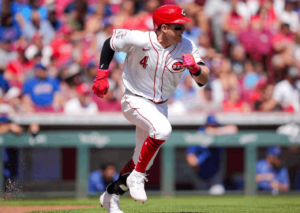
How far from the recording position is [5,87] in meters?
8.44

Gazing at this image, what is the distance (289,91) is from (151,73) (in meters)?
5.07

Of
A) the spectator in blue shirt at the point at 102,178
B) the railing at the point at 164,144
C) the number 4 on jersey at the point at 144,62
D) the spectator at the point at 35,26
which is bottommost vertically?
the spectator in blue shirt at the point at 102,178

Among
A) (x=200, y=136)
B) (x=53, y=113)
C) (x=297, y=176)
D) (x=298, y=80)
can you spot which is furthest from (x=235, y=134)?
(x=53, y=113)

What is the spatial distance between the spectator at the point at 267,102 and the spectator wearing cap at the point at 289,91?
0.15 metres

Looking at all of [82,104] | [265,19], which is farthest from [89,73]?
[265,19]

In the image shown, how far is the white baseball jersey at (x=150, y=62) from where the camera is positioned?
4.13 metres

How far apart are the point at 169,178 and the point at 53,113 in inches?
82.1

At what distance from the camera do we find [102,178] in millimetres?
7316

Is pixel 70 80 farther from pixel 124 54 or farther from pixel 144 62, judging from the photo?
pixel 144 62

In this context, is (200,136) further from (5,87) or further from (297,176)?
(5,87)

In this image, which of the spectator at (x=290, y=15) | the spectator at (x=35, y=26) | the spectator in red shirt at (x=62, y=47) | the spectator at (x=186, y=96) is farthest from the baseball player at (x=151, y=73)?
the spectator at (x=290, y=15)

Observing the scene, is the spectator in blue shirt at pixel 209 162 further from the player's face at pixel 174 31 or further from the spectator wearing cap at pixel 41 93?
the player's face at pixel 174 31

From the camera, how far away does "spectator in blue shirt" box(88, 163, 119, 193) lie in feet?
23.8

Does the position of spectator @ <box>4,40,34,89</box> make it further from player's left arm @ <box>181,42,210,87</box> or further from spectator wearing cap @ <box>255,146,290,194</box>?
player's left arm @ <box>181,42,210,87</box>
